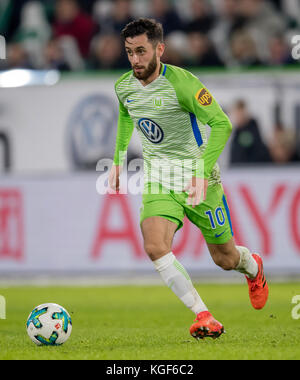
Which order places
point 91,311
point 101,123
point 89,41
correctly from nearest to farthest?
point 91,311
point 101,123
point 89,41

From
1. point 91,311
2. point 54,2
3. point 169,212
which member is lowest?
point 91,311

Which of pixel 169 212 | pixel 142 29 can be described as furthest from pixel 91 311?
pixel 142 29

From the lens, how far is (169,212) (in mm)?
6949

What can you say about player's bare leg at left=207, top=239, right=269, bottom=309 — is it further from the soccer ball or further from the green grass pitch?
the soccer ball

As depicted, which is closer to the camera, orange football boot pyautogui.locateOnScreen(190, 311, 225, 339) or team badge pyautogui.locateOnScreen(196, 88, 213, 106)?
orange football boot pyautogui.locateOnScreen(190, 311, 225, 339)

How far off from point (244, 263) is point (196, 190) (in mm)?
1620

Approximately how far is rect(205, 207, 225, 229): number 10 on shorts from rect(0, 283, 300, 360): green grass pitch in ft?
3.08

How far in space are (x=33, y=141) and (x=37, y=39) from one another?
2.66 m

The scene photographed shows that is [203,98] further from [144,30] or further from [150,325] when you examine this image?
[150,325]

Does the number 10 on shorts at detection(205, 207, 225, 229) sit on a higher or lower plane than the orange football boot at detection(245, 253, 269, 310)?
higher

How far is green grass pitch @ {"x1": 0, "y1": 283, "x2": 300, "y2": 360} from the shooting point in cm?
617

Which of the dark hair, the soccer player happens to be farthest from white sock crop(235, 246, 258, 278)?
the dark hair

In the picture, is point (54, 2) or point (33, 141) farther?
point (54, 2)
